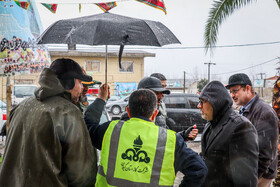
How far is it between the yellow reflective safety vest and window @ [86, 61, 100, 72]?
942 inches


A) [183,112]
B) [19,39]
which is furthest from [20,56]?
[183,112]

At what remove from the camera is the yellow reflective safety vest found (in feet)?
5.55

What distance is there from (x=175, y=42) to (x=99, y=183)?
199cm

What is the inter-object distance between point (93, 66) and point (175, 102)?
1691 centimetres

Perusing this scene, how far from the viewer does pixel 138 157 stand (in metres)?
1.71

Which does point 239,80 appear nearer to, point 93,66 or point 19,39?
point 19,39

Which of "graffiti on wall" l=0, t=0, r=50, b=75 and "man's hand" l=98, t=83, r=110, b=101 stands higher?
"graffiti on wall" l=0, t=0, r=50, b=75

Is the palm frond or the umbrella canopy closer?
the umbrella canopy

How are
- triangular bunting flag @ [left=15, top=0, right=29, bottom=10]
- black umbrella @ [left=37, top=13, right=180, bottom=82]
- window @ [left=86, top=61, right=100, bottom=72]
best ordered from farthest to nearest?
window @ [left=86, top=61, right=100, bottom=72] → triangular bunting flag @ [left=15, top=0, right=29, bottom=10] → black umbrella @ [left=37, top=13, right=180, bottom=82]

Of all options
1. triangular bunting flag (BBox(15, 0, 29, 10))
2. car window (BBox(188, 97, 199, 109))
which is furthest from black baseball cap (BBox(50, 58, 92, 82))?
car window (BBox(188, 97, 199, 109))

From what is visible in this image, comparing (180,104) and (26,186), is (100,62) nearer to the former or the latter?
(180,104)

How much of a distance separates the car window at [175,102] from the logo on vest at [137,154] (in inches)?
317

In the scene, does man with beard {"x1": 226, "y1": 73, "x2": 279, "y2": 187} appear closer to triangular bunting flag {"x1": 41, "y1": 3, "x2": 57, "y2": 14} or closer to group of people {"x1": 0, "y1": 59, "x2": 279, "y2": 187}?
group of people {"x1": 0, "y1": 59, "x2": 279, "y2": 187}

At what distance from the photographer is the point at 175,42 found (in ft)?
10.2
